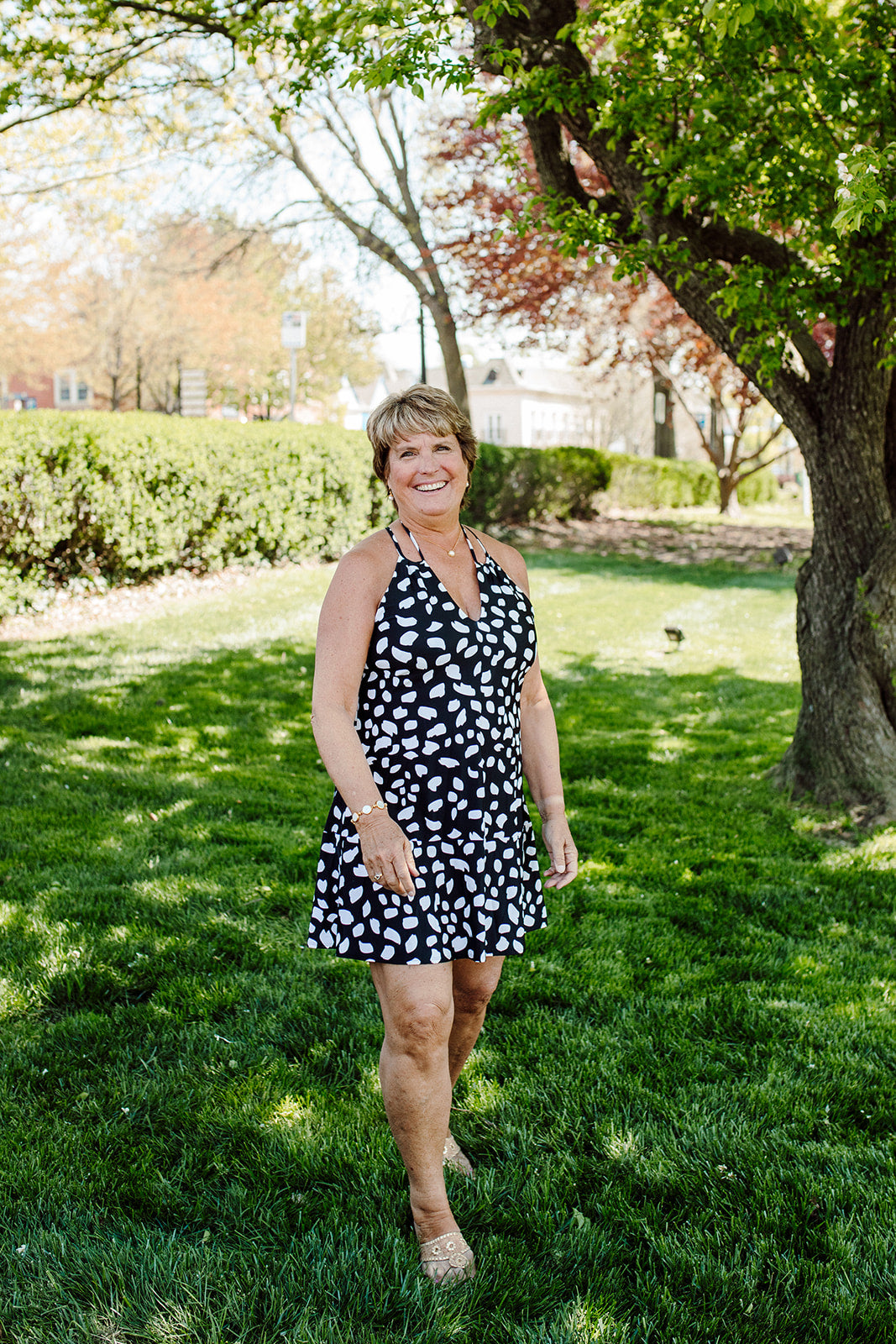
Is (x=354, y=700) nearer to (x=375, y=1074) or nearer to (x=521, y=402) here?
(x=375, y=1074)

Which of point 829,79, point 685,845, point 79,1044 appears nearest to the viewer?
point 79,1044

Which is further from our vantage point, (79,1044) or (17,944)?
(17,944)

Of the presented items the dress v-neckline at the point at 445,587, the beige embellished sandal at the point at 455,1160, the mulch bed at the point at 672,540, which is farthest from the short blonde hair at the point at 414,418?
the mulch bed at the point at 672,540

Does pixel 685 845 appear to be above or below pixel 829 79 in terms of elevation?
below

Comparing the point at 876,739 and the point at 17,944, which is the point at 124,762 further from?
the point at 876,739

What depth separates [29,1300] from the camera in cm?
217

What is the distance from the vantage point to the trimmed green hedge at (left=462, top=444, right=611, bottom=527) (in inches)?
734

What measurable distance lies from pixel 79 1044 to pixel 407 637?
180cm

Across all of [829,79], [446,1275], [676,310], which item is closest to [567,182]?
[829,79]

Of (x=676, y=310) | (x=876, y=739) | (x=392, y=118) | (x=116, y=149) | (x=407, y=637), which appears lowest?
(x=876, y=739)

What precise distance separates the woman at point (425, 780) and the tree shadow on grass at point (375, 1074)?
0.33 meters

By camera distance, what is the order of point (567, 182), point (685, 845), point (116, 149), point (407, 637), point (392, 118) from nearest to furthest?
point (407, 637) < point (685, 845) < point (567, 182) < point (116, 149) < point (392, 118)

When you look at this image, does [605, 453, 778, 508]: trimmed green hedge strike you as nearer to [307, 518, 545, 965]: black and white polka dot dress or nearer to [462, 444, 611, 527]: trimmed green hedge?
[462, 444, 611, 527]: trimmed green hedge

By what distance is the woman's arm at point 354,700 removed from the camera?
2182 millimetres
